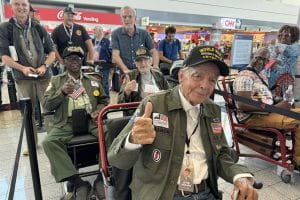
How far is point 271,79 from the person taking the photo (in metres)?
3.53

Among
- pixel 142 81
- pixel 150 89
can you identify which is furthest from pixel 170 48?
pixel 150 89

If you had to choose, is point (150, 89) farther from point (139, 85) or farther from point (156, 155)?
point (156, 155)

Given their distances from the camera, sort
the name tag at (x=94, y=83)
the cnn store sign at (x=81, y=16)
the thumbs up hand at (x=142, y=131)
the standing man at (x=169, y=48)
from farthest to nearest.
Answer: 1. the cnn store sign at (x=81, y=16)
2. the standing man at (x=169, y=48)
3. the name tag at (x=94, y=83)
4. the thumbs up hand at (x=142, y=131)

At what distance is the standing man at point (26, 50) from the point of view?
9.07 feet

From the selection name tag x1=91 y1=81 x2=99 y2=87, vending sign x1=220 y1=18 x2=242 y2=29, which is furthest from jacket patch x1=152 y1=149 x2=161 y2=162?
vending sign x1=220 y1=18 x2=242 y2=29

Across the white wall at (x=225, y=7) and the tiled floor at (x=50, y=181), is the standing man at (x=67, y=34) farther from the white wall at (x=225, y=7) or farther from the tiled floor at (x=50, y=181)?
the white wall at (x=225, y=7)

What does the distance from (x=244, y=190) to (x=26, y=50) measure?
269 cm

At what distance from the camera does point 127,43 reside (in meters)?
3.26

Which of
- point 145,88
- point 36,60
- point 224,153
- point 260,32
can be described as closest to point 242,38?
point 145,88

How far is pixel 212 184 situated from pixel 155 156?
0.37 meters

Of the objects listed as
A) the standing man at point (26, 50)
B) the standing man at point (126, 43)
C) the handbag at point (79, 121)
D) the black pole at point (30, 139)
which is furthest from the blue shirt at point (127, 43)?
the black pole at point (30, 139)

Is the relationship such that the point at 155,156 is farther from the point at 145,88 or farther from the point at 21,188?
the point at 21,188

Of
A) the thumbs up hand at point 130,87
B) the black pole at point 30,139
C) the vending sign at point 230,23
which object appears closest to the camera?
the black pole at point 30,139

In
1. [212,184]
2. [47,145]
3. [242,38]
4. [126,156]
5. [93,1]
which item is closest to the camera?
[126,156]
